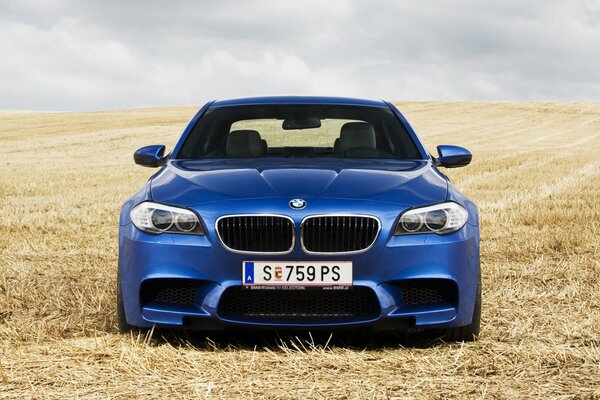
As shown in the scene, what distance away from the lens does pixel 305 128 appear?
611 cm

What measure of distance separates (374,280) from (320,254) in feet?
0.92

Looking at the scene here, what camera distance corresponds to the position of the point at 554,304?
18.9 feet

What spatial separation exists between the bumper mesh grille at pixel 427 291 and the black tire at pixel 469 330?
19cm

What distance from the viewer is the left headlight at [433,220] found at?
426cm

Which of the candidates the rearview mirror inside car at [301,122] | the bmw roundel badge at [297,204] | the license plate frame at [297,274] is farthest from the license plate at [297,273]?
the rearview mirror inside car at [301,122]

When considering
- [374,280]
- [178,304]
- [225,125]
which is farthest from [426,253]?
[225,125]

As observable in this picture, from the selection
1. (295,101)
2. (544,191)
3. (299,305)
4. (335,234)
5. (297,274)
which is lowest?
(544,191)

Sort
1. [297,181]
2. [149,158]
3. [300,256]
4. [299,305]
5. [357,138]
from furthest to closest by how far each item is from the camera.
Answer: [357,138]
[149,158]
[297,181]
[299,305]
[300,256]

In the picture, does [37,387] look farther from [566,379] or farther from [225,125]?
[225,125]

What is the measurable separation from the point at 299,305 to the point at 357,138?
1.81 metres

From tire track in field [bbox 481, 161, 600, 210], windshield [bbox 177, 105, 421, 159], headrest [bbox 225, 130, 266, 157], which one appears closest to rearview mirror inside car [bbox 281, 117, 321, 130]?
windshield [bbox 177, 105, 421, 159]

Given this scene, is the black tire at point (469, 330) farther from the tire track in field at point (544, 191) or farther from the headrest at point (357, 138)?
the tire track in field at point (544, 191)

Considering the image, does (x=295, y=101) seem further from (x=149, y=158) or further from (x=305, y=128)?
(x=149, y=158)

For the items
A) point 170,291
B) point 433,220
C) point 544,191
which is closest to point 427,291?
point 433,220
